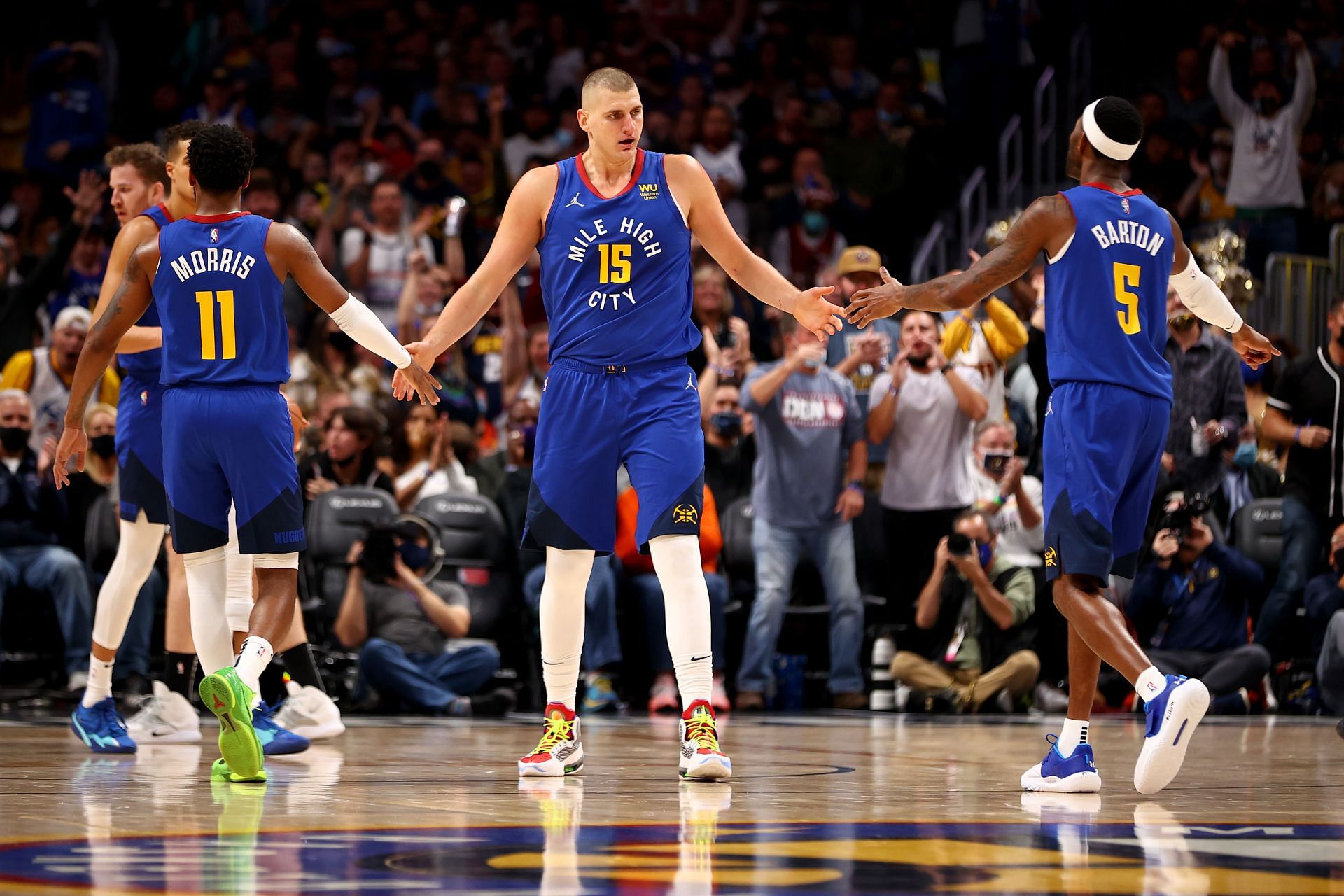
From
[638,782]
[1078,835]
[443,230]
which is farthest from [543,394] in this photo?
[443,230]

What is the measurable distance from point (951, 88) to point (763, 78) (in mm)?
1672

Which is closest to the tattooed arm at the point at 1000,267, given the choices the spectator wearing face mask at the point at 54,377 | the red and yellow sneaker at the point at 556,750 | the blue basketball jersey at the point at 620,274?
the blue basketball jersey at the point at 620,274

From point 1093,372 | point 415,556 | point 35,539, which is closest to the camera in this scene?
point 1093,372

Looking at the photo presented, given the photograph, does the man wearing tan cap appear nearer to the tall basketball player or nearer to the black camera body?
the black camera body

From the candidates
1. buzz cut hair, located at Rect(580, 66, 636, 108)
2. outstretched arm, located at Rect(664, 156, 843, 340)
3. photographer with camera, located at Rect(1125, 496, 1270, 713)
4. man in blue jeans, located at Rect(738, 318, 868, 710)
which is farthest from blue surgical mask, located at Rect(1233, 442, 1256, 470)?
buzz cut hair, located at Rect(580, 66, 636, 108)

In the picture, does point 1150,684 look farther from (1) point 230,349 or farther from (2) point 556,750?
(1) point 230,349

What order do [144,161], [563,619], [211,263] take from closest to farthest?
[211,263]
[563,619]
[144,161]

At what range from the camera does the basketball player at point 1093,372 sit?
5.63 m

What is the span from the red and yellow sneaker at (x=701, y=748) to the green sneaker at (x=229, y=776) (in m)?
1.35

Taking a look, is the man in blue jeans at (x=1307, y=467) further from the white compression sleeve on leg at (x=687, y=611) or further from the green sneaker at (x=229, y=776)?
the green sneaker at (x=229, y=776)

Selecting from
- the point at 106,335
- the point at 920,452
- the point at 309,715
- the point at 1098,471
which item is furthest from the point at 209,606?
the point at 920,452

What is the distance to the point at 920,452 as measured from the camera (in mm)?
10469

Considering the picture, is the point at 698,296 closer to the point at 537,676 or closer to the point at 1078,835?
the point at 537,676

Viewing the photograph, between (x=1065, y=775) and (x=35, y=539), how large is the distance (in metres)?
6.89
